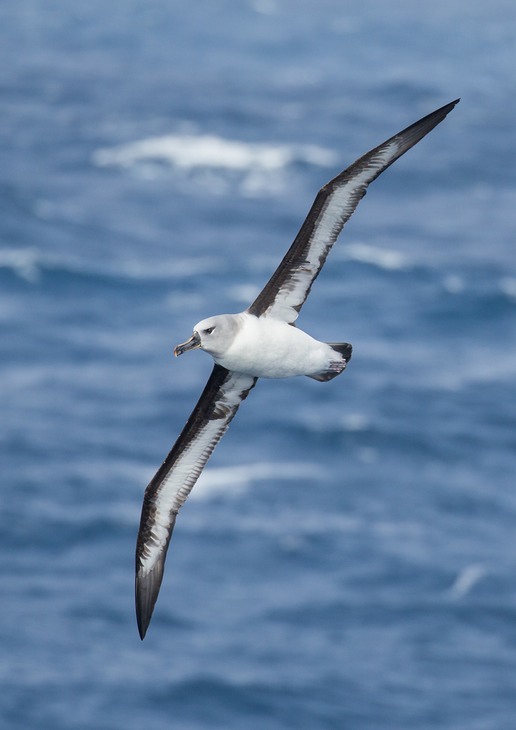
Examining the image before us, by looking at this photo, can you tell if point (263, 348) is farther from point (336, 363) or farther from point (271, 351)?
point (336, 363)

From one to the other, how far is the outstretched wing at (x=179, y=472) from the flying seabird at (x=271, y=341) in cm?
2

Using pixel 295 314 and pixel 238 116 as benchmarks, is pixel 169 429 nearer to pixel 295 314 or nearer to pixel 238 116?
pixel 295 314

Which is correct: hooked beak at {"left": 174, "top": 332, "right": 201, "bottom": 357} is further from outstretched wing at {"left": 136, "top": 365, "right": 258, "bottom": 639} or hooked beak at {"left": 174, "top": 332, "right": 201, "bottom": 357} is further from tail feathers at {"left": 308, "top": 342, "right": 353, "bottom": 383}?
tail feathers at {"left": 308, "top": 342, "right": 353, "bottom": 383}

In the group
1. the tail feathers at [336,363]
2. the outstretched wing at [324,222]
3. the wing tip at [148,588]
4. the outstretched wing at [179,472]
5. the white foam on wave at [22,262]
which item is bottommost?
the wing tip at [148,588]

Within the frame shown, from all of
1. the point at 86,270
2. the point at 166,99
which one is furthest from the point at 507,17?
the point at 86,270

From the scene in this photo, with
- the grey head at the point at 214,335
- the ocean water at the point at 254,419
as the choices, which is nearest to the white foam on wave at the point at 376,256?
the ocean water at the point at 254,419

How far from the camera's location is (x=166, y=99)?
131 metres

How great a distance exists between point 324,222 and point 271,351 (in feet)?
6.82

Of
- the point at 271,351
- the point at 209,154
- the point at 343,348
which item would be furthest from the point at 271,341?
the point at 209,154

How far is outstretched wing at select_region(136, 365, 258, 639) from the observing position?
82.7ft

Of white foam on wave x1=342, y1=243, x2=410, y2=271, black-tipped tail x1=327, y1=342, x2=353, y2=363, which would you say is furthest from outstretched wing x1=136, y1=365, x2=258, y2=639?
white foam on wave x1=342, y1=243, x2=410, y2=271

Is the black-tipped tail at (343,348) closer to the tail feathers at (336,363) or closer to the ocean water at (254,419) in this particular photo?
the tail feathers at (336,363)

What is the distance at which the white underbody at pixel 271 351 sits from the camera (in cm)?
2320

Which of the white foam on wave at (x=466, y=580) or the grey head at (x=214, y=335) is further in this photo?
the white foam on wave at (x=466, y=580)
